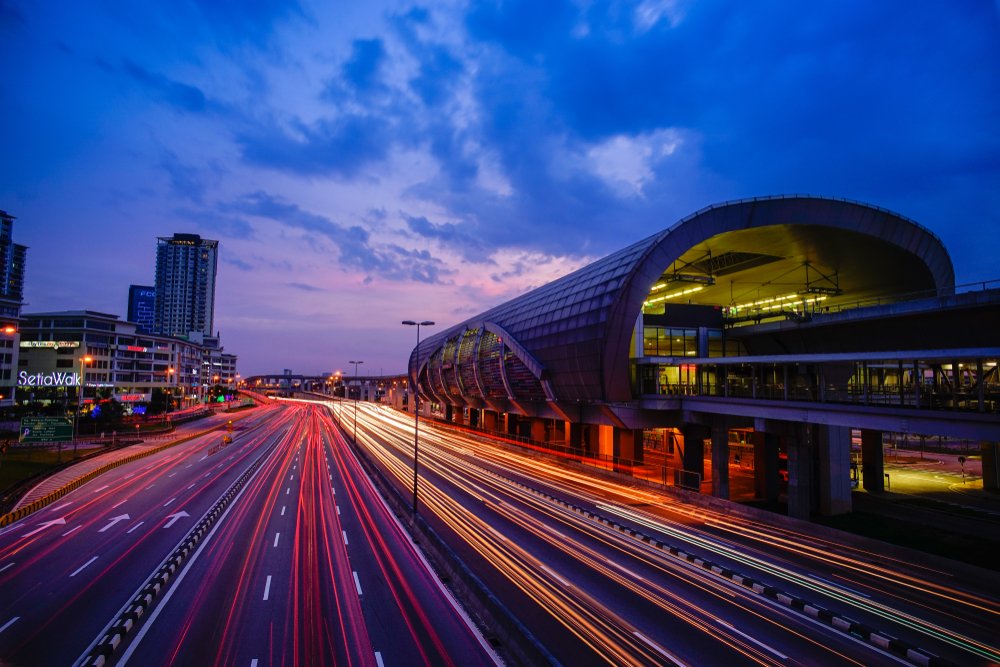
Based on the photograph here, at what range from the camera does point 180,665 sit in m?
13.3

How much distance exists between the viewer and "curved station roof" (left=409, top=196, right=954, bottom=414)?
38406 millimetres

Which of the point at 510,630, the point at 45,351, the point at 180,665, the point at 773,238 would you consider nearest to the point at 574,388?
the point at 773,238

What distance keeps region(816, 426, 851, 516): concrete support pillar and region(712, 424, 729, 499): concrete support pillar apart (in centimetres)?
665

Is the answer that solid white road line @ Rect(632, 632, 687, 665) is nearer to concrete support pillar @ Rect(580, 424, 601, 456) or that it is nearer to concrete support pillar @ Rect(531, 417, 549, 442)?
concrete support pillar @ Rect(580, 424, 601, 456)

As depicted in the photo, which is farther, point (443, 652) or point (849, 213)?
point (849, 213)

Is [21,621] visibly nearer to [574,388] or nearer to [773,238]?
[574,388]

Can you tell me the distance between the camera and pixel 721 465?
36.7 metres

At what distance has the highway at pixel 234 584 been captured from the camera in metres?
14.2

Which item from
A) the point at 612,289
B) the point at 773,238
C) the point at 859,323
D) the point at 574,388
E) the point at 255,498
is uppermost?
the point at 773,238

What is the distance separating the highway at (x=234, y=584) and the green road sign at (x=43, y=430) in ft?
38.9

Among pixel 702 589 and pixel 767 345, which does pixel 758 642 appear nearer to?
pixel 702 589

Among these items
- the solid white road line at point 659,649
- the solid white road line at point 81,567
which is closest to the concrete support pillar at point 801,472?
the solid white road line at point 659,649

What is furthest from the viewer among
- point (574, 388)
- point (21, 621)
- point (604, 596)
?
point (574, 388)

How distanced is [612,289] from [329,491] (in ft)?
91.1
